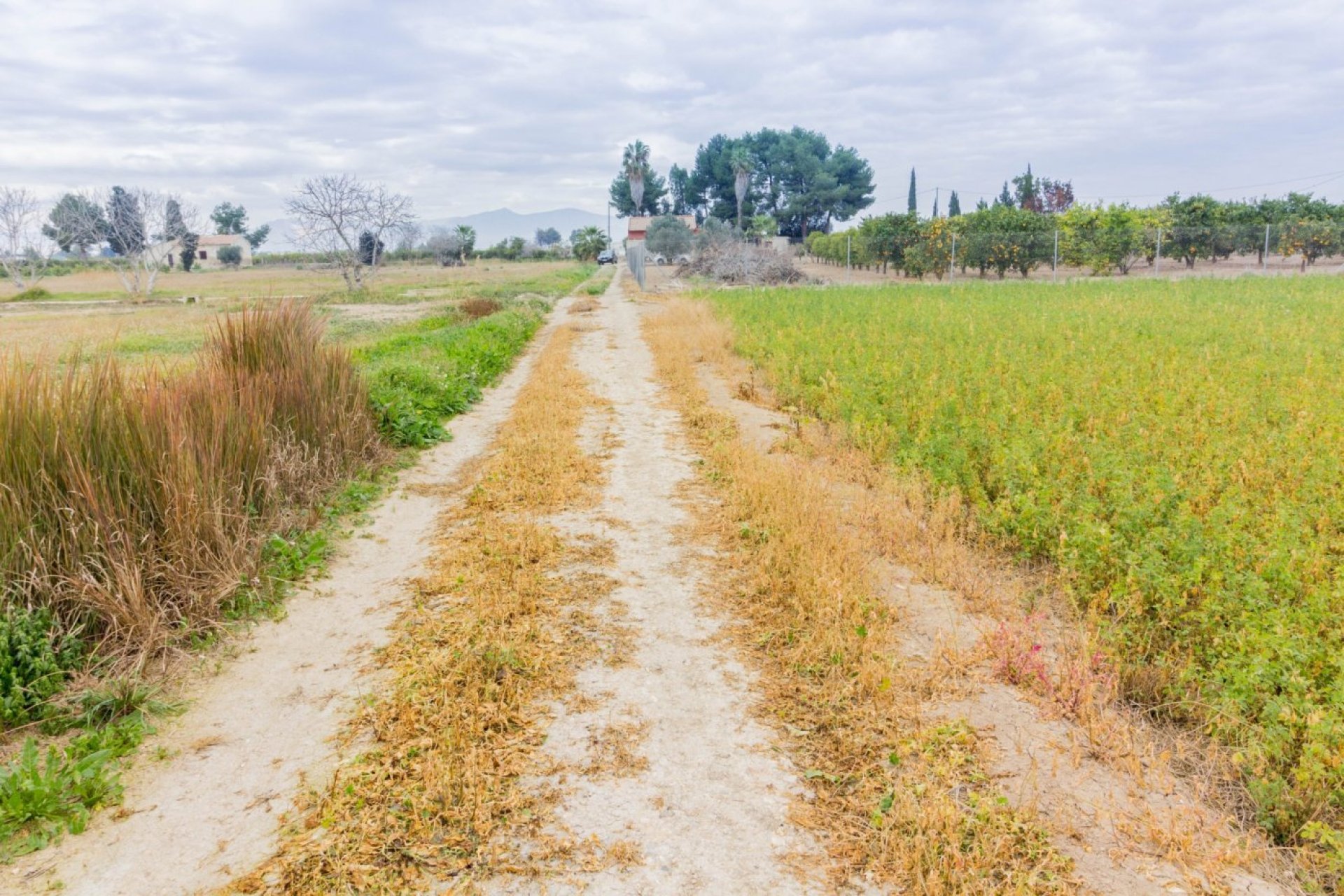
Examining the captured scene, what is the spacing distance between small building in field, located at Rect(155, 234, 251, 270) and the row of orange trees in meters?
70.7

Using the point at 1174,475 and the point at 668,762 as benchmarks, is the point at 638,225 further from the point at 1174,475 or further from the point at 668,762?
the point at 668,762

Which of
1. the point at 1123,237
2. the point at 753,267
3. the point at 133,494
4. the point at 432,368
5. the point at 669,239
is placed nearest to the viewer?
the point at 133,494

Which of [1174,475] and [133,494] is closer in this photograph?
[133,494]

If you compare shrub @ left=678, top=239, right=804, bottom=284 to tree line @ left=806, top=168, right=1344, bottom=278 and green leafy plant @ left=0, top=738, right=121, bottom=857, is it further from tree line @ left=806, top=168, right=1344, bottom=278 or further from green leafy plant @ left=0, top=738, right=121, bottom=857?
green leafy plant @ left=0, top=738, right=121, bottom=857

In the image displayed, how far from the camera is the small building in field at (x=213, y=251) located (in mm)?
84000

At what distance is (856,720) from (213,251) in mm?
112324

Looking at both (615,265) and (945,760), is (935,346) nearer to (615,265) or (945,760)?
(945,760)

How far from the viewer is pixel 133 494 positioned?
5266 millimetres

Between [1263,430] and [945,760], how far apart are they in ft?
18.0

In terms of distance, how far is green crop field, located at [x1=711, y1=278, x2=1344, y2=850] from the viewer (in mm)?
3711

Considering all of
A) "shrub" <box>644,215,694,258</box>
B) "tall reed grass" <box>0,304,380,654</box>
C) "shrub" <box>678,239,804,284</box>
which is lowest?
"tall reed grass" <box>0,304,380,654</box>

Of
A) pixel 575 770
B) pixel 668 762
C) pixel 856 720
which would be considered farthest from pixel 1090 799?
pixel 575 770

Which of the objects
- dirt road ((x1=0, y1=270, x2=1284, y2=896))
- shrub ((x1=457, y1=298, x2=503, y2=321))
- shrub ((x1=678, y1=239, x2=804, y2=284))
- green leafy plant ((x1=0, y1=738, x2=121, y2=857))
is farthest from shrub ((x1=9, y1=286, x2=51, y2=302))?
green leafy plant ((x1=0, y1=738, x2=121, y2=857))

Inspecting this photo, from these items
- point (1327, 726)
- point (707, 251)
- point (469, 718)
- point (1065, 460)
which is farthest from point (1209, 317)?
point (707, 251)
